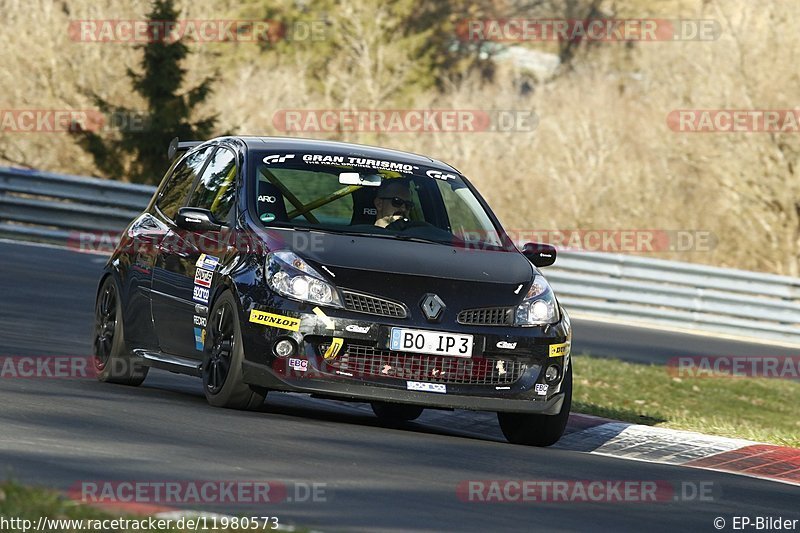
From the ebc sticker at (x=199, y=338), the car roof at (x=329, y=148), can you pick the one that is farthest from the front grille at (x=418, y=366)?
the car roof at (x=329, y=148)

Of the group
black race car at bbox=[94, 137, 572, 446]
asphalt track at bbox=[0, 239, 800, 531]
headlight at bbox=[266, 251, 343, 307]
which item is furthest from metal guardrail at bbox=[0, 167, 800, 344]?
headlight at bbox=[266, 251, 343, 307]

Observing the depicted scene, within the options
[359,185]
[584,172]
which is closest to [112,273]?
[359,185]

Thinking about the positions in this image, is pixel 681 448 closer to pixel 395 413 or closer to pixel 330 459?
pixel 395 413

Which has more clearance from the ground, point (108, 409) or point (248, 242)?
point (248, 242)

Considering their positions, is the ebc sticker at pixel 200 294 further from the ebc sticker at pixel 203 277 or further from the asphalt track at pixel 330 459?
the asphalt track at pixel 330 459

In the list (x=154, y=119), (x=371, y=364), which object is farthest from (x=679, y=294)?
(x=371, y=364)

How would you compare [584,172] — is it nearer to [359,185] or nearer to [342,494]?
[359,185]

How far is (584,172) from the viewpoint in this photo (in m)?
38.1

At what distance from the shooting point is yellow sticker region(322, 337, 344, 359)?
8.96 m

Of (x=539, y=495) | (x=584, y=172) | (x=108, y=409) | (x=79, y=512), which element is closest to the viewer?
(x=79, y=512)

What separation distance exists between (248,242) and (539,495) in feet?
8.94

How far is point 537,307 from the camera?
9.45 meters

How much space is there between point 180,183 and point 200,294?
1.53 metres

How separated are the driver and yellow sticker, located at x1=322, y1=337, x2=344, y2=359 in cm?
129
